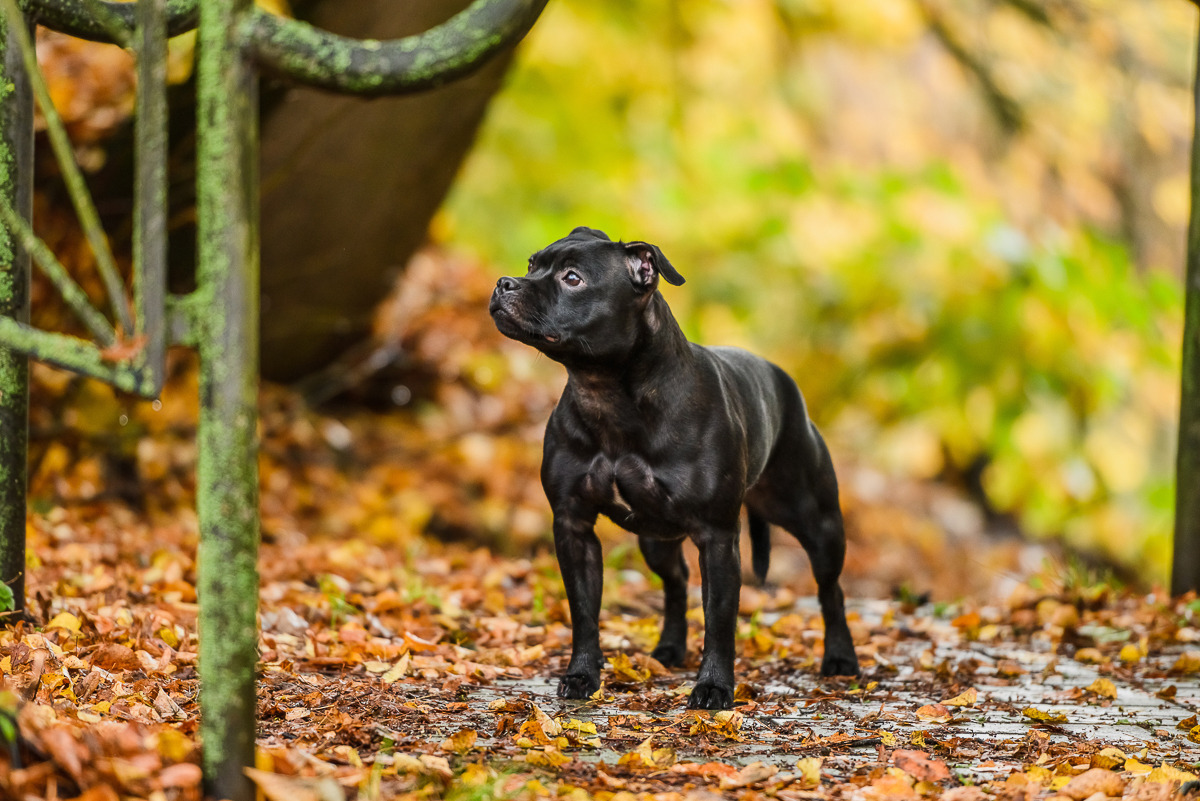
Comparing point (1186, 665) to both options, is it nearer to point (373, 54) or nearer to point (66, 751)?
point (373, 54)

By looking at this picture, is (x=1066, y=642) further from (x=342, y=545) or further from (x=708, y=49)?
(x=708, y=49)

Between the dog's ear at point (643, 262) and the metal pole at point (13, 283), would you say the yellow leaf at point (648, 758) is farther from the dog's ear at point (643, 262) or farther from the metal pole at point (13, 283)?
the metal pole at point (13, 283)

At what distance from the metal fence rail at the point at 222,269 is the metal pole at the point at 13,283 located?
1.13m

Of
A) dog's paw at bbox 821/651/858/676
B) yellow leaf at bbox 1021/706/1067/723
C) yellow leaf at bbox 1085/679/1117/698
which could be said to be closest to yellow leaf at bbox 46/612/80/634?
dog's paw at bbox 821/651/858/676

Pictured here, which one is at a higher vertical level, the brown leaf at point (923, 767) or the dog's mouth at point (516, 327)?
the dog's mouth at point (516, 327)

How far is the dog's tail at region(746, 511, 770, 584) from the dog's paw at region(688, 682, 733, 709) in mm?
1150

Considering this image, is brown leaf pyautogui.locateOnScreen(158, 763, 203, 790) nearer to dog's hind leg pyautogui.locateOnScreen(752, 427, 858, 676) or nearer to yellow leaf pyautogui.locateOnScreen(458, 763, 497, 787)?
yellow leaf pyautogui.locateOnScreen(458, 763, 497, 787)

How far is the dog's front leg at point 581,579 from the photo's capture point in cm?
389

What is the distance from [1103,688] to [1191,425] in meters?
2.17

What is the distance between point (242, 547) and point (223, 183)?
0.77 m

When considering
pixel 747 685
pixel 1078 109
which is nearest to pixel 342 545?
pixel 747 685

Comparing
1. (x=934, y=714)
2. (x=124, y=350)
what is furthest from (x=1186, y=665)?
(x=124, y=350)

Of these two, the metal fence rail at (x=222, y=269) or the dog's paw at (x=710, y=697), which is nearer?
the metal fence rail at (x=222, y=269)

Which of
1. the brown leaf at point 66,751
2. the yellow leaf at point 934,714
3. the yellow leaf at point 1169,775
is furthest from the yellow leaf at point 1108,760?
the brown leaf at point 66,751
